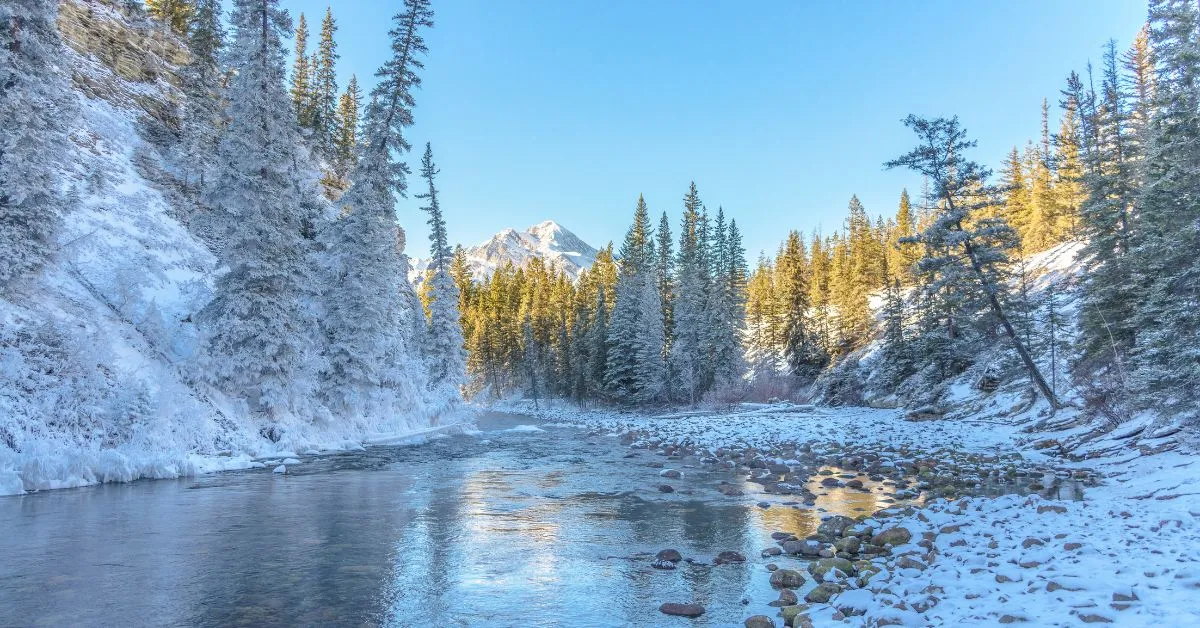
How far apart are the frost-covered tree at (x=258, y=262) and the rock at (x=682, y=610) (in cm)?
1881

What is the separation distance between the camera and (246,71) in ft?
73.9

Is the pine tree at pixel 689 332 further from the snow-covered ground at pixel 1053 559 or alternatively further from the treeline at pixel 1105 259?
the snow-covered ground at pixel 1053 559

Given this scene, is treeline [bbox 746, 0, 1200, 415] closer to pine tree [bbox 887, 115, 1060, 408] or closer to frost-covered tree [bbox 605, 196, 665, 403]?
pine tree [bbox 887, 115, 1060, 408]

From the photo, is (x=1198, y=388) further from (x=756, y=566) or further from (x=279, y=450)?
(x=279, y=450)

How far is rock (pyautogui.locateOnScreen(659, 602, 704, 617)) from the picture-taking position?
6898 millimetres

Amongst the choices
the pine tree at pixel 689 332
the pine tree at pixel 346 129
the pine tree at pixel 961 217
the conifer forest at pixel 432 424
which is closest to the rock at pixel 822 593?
the conifer forest at pixel 432 424

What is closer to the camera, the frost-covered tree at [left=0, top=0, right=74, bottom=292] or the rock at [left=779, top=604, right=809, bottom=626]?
the rock at [left=779, top=604, right=809, bottom=626]

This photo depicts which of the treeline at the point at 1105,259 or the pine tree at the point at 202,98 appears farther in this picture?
the pine tree at the point at 202,98

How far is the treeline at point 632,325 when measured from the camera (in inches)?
2162

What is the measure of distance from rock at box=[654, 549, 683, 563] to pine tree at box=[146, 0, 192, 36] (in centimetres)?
6099

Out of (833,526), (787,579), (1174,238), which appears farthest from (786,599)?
(1174,238)

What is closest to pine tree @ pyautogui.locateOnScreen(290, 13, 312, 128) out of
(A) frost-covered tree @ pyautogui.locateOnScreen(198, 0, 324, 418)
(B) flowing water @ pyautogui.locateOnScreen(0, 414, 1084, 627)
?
(A) frost-covered tree @ pyautogui.locateOnScreen(198, 0, 324, 418)

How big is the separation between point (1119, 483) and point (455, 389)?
34014 mm

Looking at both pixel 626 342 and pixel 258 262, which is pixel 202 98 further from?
pixel 626 342
